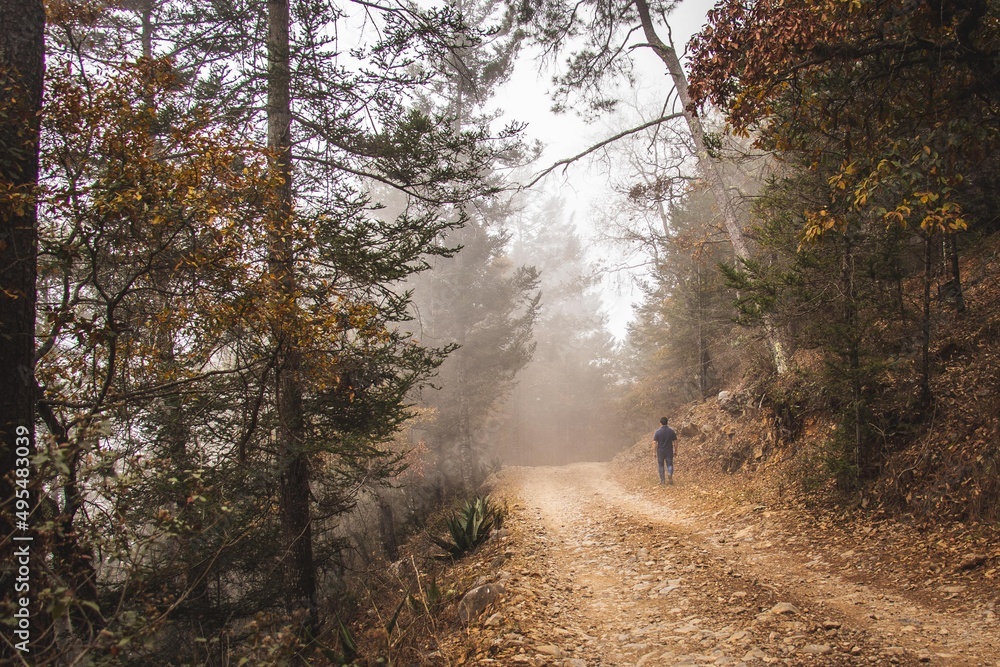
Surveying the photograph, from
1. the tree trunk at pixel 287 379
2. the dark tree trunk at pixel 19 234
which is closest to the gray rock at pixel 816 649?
the tree trunk at pixel 287 379

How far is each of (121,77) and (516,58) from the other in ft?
35.3

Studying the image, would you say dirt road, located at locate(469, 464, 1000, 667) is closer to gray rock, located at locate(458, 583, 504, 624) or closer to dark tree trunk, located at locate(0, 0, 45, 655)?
gray rock, located at locate(458, 583, 504, 624)

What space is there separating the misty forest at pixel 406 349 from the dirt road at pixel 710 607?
0.05 meters

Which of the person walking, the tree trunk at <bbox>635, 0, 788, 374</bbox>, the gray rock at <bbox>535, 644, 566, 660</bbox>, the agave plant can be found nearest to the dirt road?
the gray rock at <bbox>535, 644, 566, 660</bbox>

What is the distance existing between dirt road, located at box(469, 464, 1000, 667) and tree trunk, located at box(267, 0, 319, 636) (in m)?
3.11

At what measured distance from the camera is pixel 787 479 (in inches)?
352

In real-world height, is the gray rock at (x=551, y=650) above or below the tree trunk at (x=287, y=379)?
below

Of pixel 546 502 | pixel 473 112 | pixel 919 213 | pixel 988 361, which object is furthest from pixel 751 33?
pixel 473 112

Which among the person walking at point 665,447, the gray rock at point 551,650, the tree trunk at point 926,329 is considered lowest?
the gray rock at point 551,650

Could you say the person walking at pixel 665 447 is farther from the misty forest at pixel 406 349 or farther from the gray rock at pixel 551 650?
the gray rock at pixel 551 650

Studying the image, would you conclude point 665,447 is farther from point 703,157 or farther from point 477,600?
point 477,600

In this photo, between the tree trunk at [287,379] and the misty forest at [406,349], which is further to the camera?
the tree trunk at [287,379]

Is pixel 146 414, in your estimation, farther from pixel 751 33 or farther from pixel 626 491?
pixel 626 491

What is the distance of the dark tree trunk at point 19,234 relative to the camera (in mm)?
3770
